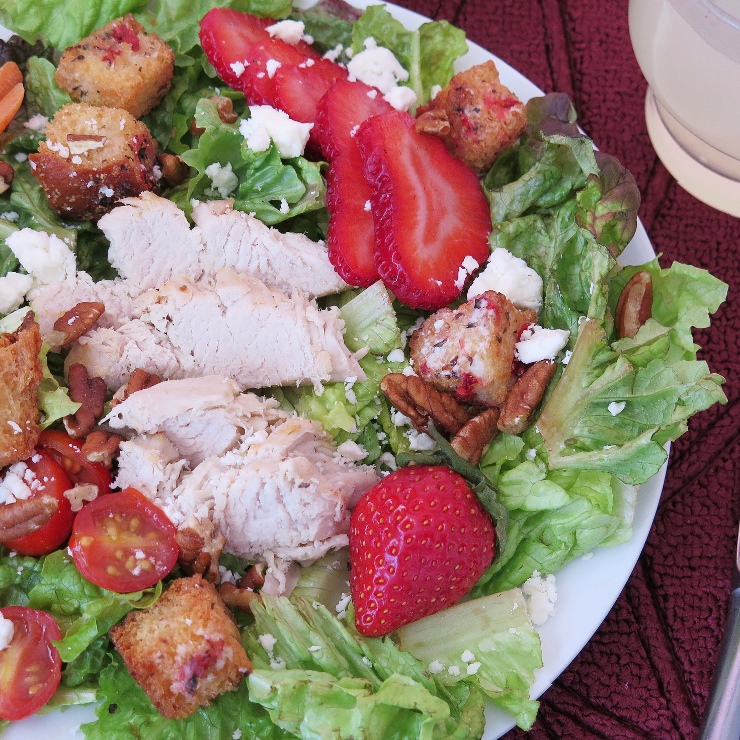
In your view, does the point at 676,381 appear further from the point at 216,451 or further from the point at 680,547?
the point at 216,451

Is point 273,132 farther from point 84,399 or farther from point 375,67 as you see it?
point 84,399

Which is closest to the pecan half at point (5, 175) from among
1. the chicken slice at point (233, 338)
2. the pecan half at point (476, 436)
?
the chicken slice at point (233, 338)

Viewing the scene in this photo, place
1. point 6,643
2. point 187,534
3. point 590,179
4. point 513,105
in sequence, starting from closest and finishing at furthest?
point 6,643 → point 187,534 → point 590,179 → point 513,105

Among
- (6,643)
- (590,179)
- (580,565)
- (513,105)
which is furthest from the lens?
(513,105)

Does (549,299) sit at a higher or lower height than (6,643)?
higher

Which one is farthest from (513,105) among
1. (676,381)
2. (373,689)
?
(373,689)

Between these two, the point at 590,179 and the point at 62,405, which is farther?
the point at 590,179

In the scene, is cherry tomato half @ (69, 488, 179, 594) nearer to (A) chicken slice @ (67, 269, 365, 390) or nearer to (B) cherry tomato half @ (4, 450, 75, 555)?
(B) cherry tomato half @ (4, 450, 75, 555)

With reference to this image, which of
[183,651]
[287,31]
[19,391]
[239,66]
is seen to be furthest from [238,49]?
[183,651]
